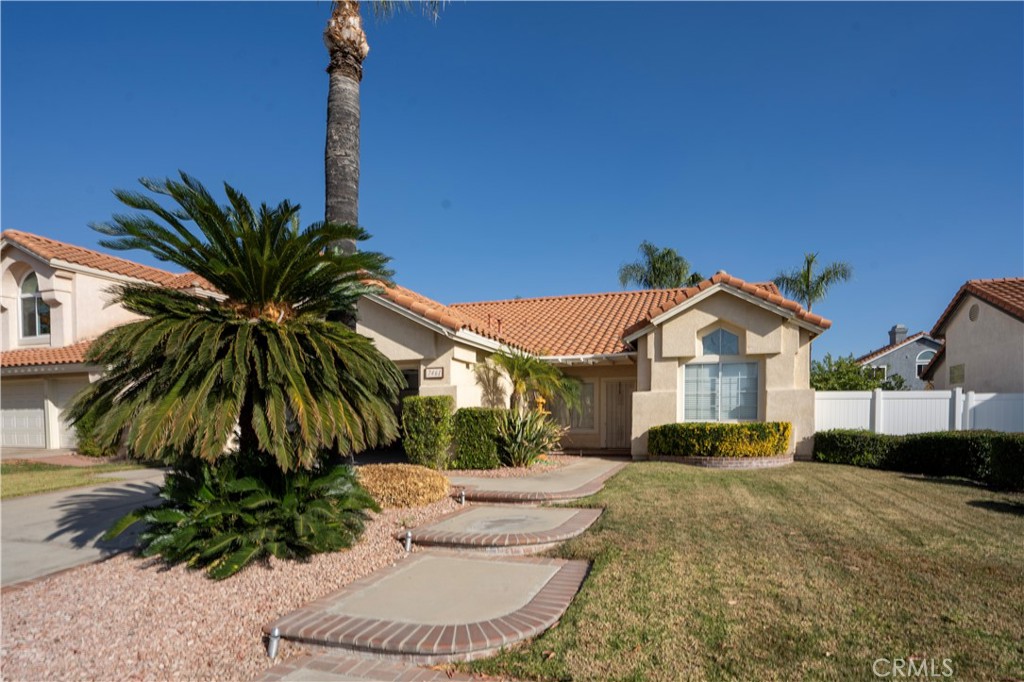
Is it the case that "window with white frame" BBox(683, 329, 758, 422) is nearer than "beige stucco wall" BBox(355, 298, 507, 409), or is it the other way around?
"beige stucco wall" BBox(355, 298, 507, 409)

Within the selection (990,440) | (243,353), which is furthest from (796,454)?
(243,353)

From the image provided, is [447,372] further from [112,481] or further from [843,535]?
[843,535]

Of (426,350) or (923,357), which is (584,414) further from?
(923,357)

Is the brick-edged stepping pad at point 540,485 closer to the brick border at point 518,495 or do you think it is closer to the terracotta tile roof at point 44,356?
the brick border at point 518,495

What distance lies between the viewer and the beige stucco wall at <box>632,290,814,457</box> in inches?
571

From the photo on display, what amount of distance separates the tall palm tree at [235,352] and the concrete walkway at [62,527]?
6.75 ft

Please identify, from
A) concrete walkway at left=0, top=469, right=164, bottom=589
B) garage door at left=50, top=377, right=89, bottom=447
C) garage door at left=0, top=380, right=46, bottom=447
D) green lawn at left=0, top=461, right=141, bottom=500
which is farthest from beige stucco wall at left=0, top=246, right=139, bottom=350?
concrete walkway at left=0, top=469, right=164, bottom=589

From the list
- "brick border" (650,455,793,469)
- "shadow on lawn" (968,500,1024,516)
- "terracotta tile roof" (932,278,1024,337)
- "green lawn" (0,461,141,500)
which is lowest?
"green lawn" (0,461,141,500)

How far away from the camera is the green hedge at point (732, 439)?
45.2 feet

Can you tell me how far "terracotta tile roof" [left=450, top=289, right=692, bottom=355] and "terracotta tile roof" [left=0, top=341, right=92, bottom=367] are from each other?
1310cm

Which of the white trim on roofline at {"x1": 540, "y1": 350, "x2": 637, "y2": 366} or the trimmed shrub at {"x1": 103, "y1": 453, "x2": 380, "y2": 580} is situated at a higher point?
the white trim on roofline at {"x1": 540, "y1": 350, "x2": 637, "y2": 366}

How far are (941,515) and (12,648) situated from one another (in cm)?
1127

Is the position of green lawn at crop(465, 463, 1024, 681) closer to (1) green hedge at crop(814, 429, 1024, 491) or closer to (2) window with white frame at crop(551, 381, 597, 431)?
(1) green hedge at crop(814, 429, 1024, 491)

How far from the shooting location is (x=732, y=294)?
1479 centimetres
